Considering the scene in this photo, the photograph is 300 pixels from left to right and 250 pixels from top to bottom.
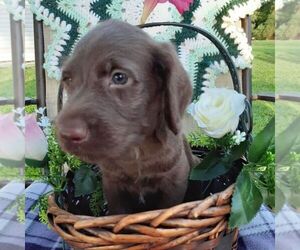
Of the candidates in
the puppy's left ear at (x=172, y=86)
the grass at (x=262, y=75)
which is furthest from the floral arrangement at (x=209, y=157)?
the grass at (x=262, y=75)

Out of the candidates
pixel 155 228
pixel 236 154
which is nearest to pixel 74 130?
pixel 155 228

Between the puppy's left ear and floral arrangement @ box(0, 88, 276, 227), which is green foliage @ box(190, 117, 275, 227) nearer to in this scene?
floral arrangement @ box(0, 88, 276, 227)

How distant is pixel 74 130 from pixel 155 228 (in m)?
0.23

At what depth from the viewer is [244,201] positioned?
1.00 meters

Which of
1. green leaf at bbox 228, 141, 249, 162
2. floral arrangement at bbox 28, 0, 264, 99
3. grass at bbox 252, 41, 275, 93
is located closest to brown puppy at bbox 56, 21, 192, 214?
green leaf at bbox 228, 141, 249, 162

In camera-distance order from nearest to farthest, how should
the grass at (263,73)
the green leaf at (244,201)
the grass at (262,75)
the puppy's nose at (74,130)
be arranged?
1. the puppy's nose at (74,130)
2. the green leaf at (244,201)
3. the grass at (262,75)
4. the grass at (263,73)

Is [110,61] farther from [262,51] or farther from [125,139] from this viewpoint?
[262,51]

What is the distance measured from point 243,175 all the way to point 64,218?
38cm

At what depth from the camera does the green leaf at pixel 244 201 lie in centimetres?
99

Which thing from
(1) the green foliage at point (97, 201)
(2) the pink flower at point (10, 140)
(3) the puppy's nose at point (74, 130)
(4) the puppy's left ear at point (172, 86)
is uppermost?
(4) the puppy's left ear at point (172, 86)

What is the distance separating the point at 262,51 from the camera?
7.59 feet

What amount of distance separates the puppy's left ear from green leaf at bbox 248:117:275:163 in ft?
0.58

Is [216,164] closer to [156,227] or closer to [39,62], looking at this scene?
[156,227]

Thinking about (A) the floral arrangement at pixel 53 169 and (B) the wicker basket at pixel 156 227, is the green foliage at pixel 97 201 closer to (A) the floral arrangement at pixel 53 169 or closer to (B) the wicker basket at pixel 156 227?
(A) the floral arrangement at pixel 53 169
